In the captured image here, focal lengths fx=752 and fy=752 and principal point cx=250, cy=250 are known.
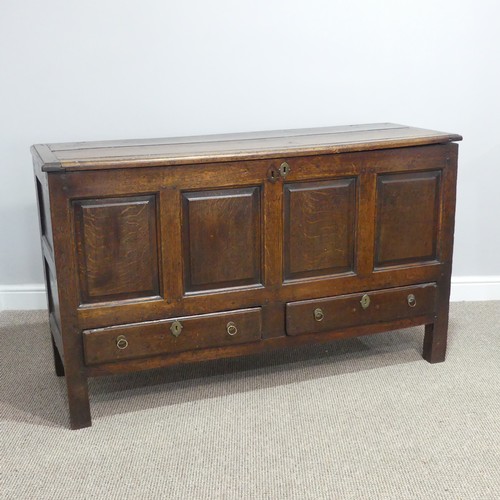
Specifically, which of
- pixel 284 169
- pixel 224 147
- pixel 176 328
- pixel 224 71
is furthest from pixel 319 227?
pixel 224 71

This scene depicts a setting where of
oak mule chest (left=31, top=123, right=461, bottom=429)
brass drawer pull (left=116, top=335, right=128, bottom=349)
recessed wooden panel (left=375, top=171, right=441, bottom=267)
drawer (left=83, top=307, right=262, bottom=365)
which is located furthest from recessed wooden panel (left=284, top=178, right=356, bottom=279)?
brass drawer pull (left=116, top=335, right=128, bottom=349)

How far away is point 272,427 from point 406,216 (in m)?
0.80

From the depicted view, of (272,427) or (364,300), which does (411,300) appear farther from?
(272,427)

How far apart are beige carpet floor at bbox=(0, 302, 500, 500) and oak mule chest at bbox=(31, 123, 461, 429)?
16cm

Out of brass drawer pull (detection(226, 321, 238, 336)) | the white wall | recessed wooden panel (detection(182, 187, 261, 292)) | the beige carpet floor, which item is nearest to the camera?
the beige carpet floor

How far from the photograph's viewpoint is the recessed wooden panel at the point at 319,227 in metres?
2.29

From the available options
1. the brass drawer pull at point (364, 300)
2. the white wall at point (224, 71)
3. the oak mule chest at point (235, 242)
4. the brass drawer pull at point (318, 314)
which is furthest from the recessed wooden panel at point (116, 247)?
the white wall at point (224, 71)

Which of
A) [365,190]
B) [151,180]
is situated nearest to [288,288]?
[365,190]

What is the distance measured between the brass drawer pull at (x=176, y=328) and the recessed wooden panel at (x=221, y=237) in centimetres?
11

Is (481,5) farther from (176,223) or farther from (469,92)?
(176,223)

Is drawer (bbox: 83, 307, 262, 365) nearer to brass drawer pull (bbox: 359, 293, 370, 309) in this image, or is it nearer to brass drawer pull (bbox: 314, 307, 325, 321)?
brass drawer pull (bbox: 314, 307, 325, 321)

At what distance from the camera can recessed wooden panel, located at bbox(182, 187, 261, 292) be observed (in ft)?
7.19

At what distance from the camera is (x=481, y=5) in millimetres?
2922

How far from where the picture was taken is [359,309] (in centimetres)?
245
